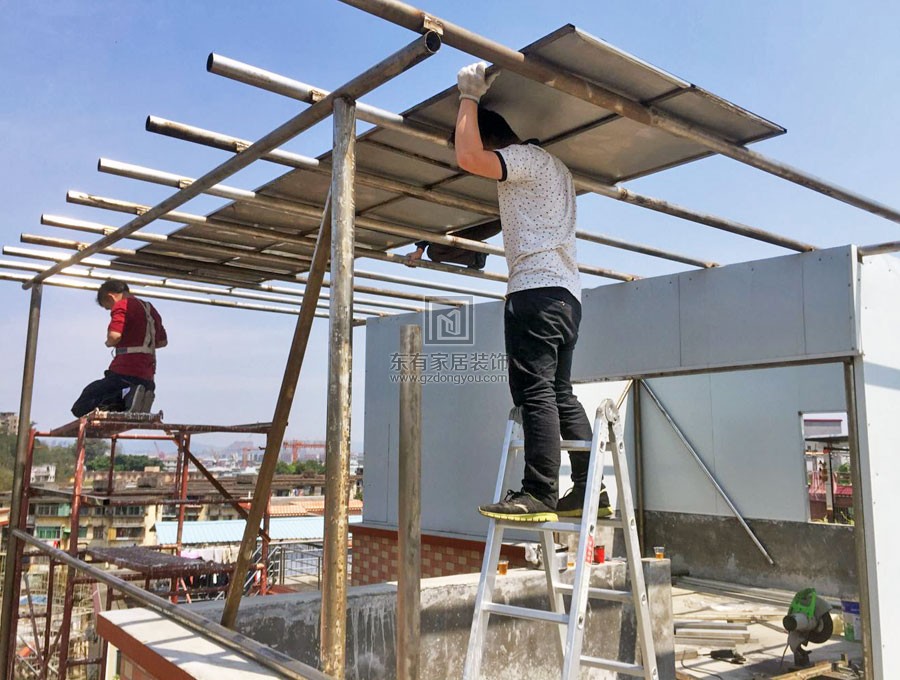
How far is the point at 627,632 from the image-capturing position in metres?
5.63

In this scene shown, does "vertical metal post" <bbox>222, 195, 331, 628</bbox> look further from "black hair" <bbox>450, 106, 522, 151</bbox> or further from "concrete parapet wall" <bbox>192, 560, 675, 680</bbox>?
"black hair" <bbox>450, 106, 522, 151</bbox>

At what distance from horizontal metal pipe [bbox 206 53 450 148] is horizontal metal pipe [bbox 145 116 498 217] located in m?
0.62

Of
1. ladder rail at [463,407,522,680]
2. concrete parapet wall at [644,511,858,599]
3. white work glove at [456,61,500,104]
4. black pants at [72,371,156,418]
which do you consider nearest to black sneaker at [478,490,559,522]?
ladder rail at [463,407,522,680]

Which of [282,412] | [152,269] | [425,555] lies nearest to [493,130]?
[282,412]

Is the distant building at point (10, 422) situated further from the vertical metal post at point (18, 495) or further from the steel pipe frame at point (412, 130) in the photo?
the steel pipe frame at point (412, 130)

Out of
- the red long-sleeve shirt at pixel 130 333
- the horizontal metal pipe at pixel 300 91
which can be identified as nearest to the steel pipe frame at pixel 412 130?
the horizontal metal pipe at pixel 300 91

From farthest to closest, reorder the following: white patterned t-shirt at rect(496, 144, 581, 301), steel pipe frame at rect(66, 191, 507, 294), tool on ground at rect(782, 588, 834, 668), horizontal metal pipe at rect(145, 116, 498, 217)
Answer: tool on ground at rect(782, 588, 834, 668)
steel pipe frame at rect(66, 191, 507, 294)
horizontal metal pipe at rect(145, 116, 498, 217)
white patterned t-shirt at rect(496, 144, 581, 301)

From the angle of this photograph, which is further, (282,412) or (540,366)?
(540,366)

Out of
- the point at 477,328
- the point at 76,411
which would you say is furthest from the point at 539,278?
the point at 477,328

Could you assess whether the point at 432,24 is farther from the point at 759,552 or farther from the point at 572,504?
the point at 759,552

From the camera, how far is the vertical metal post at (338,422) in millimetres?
2441

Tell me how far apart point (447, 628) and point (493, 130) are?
2976 millimetres

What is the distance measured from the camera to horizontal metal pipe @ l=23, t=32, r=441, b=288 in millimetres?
2672

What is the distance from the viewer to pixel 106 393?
234 inches
